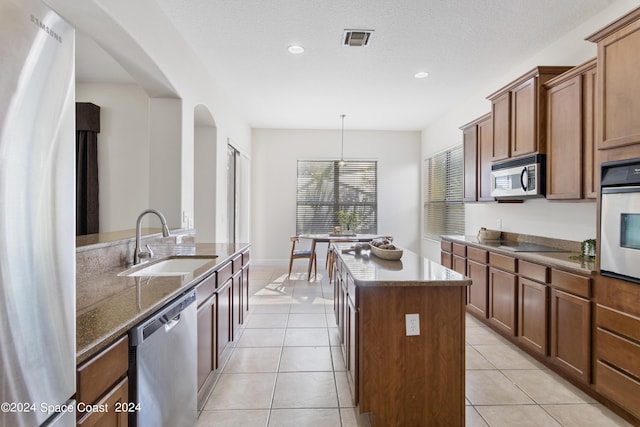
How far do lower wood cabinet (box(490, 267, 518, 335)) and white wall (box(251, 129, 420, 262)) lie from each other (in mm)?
3881

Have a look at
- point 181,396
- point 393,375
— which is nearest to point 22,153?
point 181,396

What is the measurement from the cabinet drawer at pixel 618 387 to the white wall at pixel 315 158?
5.13 metres

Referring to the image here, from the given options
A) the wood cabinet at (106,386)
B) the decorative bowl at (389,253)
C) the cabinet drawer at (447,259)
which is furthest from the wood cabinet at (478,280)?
the wood cabinet at (106,386)

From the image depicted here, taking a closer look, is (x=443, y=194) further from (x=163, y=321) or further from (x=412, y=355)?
(x=163, y=321)

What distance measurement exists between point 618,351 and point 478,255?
1.65m

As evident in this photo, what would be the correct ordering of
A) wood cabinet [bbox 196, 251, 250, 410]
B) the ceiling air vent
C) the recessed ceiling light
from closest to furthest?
wood cabinet [bbox 196, 251, 250, 410] → the ceiling air vent → the recessed ceiling light

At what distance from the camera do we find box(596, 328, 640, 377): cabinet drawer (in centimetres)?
186

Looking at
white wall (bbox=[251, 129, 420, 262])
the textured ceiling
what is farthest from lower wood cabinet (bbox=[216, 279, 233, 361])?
white wall (bbox=[251, 129, 420, 262])

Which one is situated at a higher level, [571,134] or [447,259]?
[571,134]

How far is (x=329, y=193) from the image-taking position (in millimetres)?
7215

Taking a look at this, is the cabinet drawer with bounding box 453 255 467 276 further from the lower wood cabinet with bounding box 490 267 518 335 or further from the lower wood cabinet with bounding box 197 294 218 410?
the lower wood cabinet with bounding box 197 294 218 410

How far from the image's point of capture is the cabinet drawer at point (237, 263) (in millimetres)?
2957

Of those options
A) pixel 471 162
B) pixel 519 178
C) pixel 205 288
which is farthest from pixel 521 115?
pixel 205 288

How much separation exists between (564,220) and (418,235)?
13.6 ft
